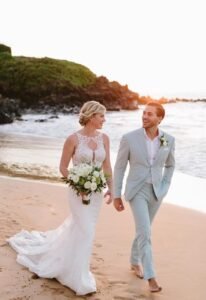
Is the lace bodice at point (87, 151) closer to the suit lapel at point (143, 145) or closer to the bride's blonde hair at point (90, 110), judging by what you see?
the bride's blonde hair at point (90, 110)

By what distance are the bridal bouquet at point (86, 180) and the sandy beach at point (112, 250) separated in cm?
112

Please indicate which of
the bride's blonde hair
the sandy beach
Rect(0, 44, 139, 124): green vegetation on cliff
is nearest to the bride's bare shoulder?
the bride's blonde hair

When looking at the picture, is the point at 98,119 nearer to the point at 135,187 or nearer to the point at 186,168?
the point at 135,187

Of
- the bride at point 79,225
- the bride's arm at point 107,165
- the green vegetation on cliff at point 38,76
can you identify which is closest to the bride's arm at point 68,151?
the bride at point 79,225

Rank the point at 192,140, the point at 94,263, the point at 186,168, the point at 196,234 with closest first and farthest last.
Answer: the point at 94,263 → the point at 196,234 → the point at 186,168 → the point at 192,140

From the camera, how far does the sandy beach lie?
6.13 metres

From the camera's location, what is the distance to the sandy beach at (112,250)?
6.13 m

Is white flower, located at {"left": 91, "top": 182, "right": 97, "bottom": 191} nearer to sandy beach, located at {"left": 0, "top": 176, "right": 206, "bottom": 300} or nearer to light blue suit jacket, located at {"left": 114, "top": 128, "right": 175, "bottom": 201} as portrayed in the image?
light blue suit jacket, located at {"left": 114, "top": 128, "right": 175, "bottom": 201}

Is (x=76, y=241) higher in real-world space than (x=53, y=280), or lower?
higher

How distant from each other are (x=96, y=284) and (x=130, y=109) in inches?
2485

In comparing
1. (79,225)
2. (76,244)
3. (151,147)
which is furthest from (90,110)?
(76,244)

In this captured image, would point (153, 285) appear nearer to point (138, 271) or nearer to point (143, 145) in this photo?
point (138, 271)

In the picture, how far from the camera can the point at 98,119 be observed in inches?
243

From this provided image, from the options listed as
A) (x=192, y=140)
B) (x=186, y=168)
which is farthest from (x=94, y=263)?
(x=192, y=140)
